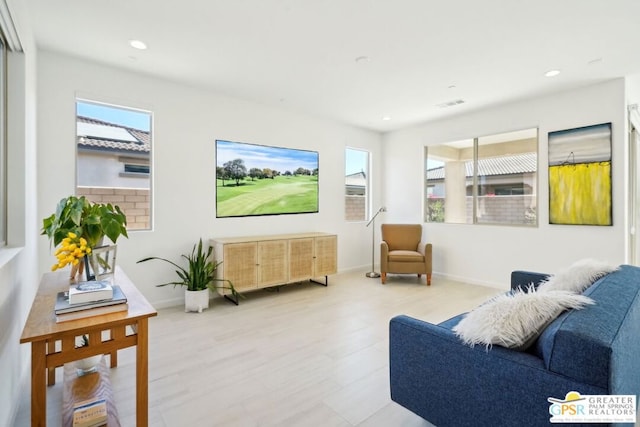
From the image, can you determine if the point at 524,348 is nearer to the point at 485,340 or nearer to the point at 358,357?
the point at 485,340

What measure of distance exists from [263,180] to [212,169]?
76 centimetres

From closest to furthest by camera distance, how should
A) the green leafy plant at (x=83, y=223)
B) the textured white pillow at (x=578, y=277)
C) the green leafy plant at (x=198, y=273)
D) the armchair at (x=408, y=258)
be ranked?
the green leafy plant at (x=83, y=223)
the textured white pillow at (x=578, y=277)
the green leafy plant at (x=198, y=273)
the armchair at (x=408, y=258)

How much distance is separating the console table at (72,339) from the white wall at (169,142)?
80.6 inches

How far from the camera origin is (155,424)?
1.76m

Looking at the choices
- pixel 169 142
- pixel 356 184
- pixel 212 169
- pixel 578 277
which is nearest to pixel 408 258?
pixel 356 184

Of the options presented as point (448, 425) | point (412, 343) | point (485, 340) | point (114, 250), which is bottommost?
point (448, 425)

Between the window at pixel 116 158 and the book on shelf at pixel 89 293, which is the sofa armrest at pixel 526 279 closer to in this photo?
the book on shelf at pixel 89 293

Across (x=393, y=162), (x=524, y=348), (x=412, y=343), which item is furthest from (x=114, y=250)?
(x=393, y=162)

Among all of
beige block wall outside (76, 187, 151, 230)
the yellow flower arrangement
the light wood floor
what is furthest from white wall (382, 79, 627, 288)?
the yellow flower arrangement

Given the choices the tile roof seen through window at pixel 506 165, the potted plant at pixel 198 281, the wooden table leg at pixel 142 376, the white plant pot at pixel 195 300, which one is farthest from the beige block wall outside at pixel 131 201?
the tile roof seen through window at pixel 506 165

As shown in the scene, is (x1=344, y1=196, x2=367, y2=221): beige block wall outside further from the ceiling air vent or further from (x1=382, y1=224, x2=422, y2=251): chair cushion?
the ceiling air vent

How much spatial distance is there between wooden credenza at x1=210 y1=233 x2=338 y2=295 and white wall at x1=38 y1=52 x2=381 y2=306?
0.45 m

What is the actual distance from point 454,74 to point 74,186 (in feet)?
13.7

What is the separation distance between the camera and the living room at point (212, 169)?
2.07m
